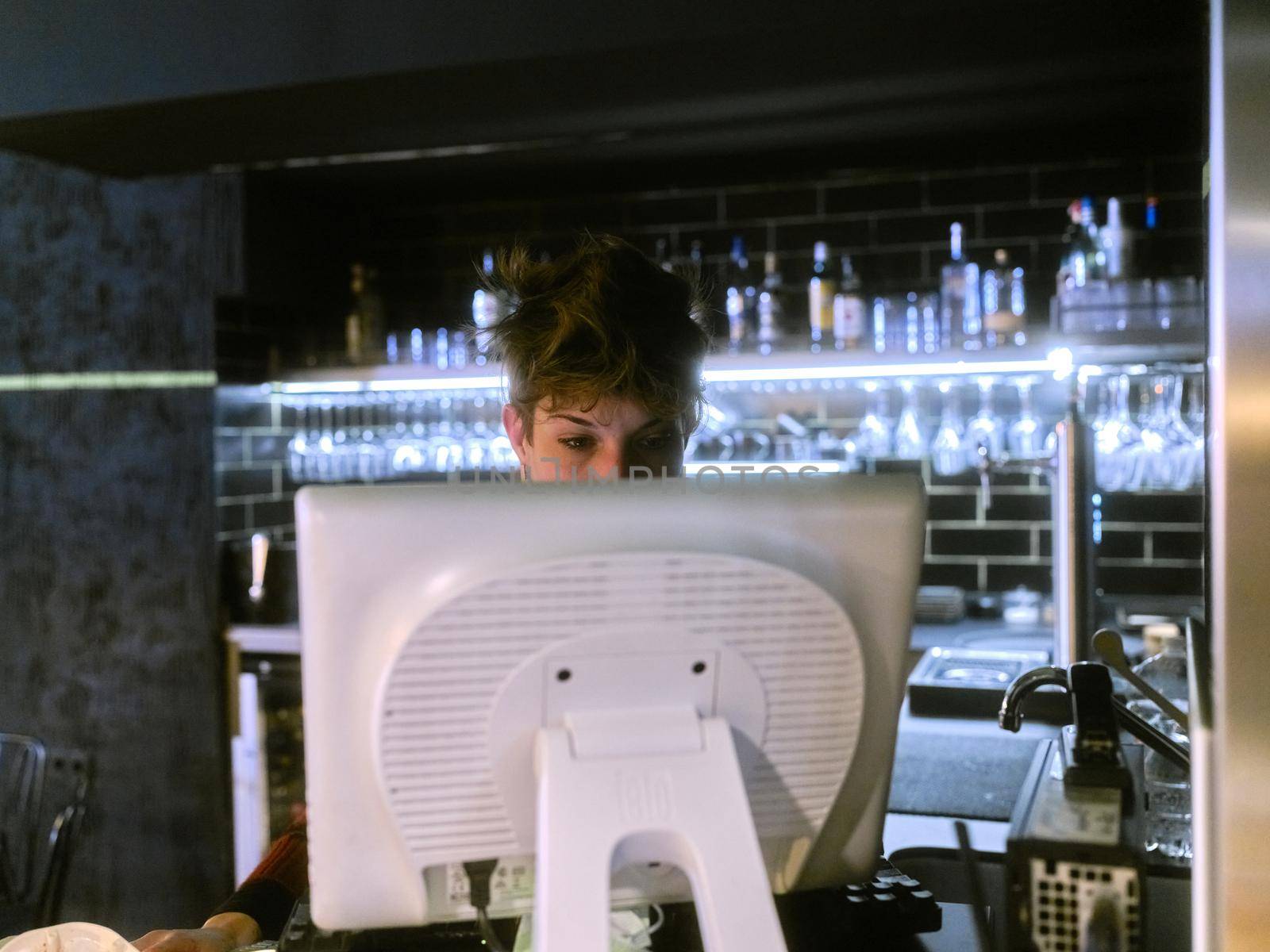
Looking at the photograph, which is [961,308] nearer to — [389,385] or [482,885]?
[389,385]

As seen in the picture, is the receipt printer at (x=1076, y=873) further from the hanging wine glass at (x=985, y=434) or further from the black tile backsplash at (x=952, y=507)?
the black tile backsplash at (x=952, y=507)

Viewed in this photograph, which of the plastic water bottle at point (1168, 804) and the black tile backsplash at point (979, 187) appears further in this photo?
the black tile backsplash at point (979, 187)

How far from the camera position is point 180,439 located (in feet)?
10.8

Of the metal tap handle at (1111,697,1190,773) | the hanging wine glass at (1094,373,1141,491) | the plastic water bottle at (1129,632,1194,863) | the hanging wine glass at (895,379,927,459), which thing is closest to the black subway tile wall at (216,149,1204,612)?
the hanging wine glass at (895,379,927,459)

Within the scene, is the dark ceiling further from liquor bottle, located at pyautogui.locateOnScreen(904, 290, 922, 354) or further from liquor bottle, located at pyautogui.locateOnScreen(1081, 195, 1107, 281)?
liquor bottle, located at pyautogui.locateOnScreen(904, 290, 922, 354)

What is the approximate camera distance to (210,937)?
3.86ft

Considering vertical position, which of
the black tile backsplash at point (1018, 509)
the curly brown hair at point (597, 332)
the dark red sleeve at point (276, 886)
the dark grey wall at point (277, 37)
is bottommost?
the dark red sleeve at point (276, 886)

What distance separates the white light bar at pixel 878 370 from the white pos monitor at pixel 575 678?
2.22 meters

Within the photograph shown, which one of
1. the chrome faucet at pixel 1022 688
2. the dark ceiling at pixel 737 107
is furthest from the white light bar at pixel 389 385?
the chrome faucet at pixel 1022 688

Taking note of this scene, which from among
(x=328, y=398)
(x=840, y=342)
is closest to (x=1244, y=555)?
(x=840, y=342)

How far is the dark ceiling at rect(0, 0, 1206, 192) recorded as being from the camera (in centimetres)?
222

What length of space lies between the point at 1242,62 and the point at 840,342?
2.43 metres

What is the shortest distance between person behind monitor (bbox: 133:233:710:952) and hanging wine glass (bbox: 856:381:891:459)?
66.5 inches

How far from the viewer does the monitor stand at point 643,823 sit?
2.40 feet
